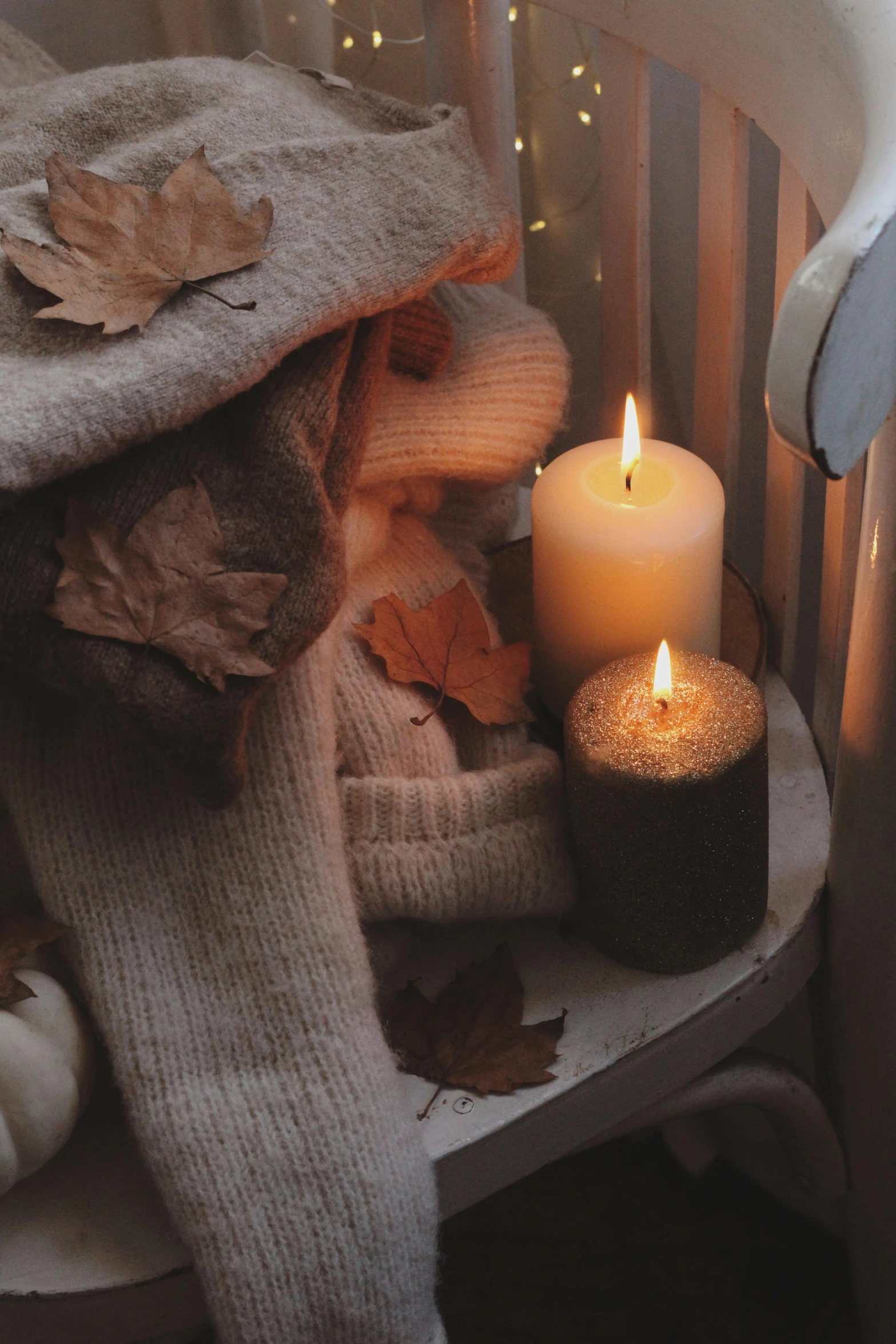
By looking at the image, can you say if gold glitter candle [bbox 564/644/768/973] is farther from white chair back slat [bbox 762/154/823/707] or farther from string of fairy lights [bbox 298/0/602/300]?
string of fairy lights [bbox 298/0/602/300]

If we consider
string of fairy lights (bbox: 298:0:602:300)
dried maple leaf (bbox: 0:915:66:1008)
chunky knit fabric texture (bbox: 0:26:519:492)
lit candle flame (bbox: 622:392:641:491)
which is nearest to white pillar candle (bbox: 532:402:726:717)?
lit candle flame (bbox: 622:392:641:491)

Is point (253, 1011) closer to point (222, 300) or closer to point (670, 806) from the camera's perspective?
point (670, 806)

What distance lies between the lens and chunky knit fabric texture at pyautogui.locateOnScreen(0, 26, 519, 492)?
474 mm

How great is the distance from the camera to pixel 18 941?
1.71 ft

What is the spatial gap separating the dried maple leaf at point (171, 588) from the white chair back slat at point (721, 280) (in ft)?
1.10

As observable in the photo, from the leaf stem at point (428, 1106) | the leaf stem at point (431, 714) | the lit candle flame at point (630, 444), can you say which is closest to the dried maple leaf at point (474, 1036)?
the leaf stem at point (428, 1106)

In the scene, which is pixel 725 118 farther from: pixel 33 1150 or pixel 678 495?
pixel 33 1150

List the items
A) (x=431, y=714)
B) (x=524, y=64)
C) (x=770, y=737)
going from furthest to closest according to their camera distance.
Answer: (x=524, y=64) < (x=770, y=737) < (x=431, y=714)

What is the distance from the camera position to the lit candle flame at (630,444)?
2.05 ft

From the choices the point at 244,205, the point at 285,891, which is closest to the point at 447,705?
the point at 285,891

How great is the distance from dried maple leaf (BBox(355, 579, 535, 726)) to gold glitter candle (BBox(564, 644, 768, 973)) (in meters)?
0.06

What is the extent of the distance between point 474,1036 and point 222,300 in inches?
13.2

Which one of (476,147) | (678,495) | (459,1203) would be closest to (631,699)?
(678,495)

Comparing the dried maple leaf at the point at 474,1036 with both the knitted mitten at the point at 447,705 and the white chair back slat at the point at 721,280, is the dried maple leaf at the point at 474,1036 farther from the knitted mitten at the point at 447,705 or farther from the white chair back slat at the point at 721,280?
the white chair back slat at the point at 721,280
